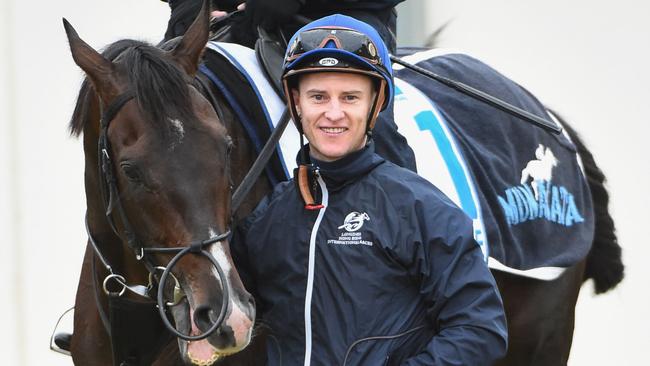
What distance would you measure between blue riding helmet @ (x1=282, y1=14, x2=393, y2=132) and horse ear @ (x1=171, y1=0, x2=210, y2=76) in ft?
1.34

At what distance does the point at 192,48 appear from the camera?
3090mm

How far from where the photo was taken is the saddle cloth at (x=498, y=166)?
3.82 metres

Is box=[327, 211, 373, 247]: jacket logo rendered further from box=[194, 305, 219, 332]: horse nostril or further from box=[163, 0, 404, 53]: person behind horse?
box=[163, 0, 404, 53]: person behind horse

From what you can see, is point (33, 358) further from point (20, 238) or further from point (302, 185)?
point (302, 185)

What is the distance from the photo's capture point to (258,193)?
3.37 metres

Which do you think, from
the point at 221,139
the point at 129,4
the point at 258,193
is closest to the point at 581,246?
the point at 258,193

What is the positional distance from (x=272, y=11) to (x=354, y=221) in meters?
1.18

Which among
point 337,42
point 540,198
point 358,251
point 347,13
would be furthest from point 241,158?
point 540,198

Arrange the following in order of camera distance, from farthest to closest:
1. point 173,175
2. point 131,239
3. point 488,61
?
point 488,61, point 131,239, point 173,175

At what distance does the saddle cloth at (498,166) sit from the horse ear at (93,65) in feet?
2.14

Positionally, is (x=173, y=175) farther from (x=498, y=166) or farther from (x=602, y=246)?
(x=602, y=246)

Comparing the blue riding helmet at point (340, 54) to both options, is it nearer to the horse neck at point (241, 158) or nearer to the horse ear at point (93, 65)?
the horse ear at point (93, 65)

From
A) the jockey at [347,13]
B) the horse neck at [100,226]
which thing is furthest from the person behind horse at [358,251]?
the jockey at [347,13]

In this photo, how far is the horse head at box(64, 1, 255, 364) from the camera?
264 centimetres
